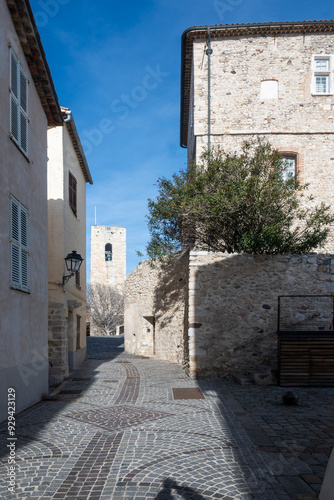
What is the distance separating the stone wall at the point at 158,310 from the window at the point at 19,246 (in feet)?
21.5

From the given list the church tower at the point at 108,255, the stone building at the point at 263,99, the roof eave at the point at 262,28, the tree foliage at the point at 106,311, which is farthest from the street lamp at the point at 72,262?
the church tower at the point at 108,255

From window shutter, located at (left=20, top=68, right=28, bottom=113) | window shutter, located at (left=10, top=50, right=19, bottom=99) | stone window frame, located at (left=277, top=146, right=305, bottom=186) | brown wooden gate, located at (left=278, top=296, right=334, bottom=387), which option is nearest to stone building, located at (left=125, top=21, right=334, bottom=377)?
stone window frame, located at (left=277, top=146, right=305, bottom=186)

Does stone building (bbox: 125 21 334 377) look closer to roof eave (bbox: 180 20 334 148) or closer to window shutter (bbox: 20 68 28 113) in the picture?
roof eave (bbox: 180 20 334 148)

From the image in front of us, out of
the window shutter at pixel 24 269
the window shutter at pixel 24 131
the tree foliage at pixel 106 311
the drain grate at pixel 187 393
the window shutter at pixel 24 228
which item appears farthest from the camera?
the tree foliage at pixel 106 311

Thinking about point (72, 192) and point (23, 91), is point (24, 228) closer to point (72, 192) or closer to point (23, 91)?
point (23, 91)

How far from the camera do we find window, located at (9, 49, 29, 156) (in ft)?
23.1

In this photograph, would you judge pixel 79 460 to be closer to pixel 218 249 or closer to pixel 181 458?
pixel 181 458

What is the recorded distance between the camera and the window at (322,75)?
593 inches

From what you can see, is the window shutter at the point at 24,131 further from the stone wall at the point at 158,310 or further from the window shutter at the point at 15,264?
the stone wall at the point at 158,310

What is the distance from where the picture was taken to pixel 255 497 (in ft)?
11.5

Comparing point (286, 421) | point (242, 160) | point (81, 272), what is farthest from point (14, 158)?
point (81, 272)

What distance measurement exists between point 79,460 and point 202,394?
4.21m

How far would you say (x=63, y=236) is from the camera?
36.4ft

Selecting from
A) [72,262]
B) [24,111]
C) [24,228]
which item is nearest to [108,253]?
[72,262]
